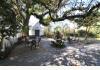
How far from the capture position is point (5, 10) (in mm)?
12336

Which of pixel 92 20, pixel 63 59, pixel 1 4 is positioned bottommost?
pixel 63 59

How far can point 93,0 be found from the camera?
13.0 meters

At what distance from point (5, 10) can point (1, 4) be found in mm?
567

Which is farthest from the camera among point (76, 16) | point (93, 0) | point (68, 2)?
point (68, 2)

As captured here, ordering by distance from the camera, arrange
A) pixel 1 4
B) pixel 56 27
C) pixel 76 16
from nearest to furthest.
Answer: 1. pixel 1 4
2. pixel 76 16
3. pixel 56 27

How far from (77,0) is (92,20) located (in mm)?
1842

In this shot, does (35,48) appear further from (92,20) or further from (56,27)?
(56,27)

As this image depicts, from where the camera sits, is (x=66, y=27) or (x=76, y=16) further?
(x=66, y=27)
